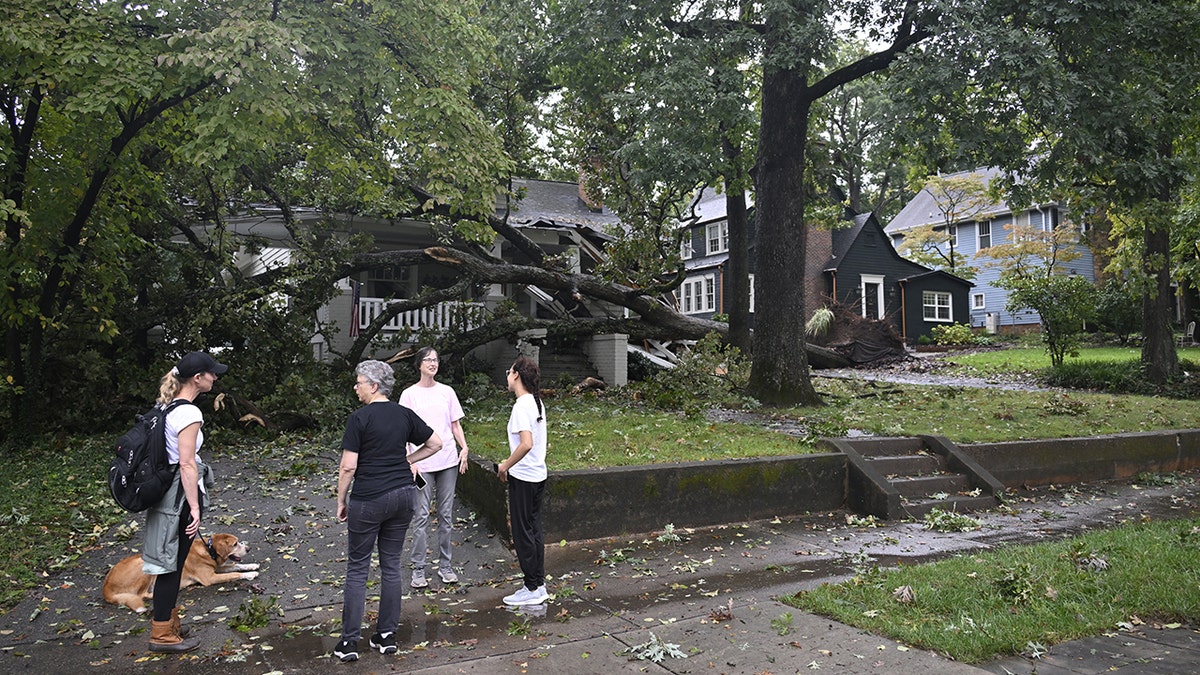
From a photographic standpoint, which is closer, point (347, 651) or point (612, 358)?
point (347, 651)

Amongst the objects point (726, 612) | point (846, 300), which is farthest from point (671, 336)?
point (846, 300)

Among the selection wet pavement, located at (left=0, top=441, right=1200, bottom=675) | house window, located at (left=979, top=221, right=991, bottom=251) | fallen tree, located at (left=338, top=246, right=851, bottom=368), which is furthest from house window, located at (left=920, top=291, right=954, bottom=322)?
wet pavement, located at (left=0, top=441, right=1200, bottom=675)

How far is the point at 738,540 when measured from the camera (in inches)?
313

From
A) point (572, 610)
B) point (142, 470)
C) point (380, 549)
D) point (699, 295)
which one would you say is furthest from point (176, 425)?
point (699, 295)

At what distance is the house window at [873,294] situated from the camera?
38.2 meters

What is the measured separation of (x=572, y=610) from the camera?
582 cm

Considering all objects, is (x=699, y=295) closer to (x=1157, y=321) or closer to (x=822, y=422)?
(x=1157, y=321)

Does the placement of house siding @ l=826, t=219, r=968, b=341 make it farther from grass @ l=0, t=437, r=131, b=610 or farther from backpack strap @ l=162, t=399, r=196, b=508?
backpack strap @ l=162, t=399, r=196, b=508

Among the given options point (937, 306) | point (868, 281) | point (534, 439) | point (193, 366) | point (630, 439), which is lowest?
point (630, 439)

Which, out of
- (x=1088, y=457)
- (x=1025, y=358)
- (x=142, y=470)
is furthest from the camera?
(x=1025, y=358)

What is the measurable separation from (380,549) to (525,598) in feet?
4.24

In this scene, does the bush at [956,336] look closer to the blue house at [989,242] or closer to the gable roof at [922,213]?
the blue house at [989,242]

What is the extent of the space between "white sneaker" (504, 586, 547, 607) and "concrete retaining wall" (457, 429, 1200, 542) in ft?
5.32

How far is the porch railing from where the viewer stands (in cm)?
1784
